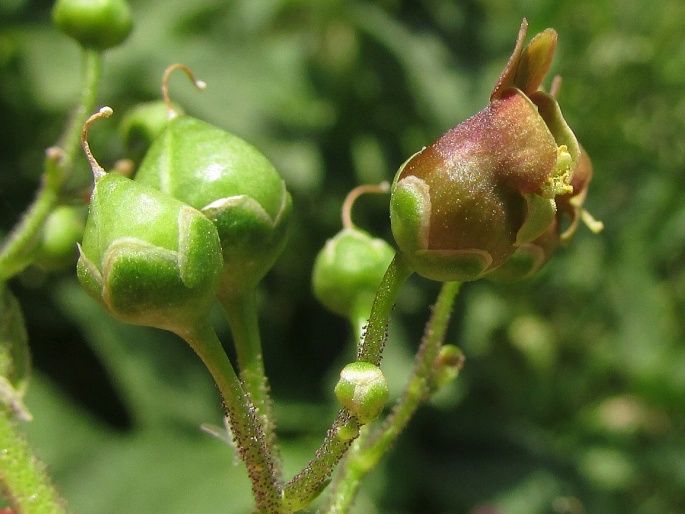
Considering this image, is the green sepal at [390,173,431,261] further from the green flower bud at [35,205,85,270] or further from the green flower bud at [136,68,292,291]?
the green flower bud at [35,205,85,270]

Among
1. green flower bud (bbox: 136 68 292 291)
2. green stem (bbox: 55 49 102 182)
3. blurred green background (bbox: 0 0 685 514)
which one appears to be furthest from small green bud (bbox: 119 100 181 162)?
blurred green background (bbox: 0 0 685 514)

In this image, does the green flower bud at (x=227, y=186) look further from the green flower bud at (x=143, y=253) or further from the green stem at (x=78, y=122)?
the green stem at (x=78, y=122)

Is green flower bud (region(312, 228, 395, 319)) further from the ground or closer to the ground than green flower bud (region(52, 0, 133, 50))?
closer to the ground

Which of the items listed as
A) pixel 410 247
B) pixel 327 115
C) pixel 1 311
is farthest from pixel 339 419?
pixel 327 115

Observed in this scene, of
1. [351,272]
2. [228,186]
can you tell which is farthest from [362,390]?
[351,272]

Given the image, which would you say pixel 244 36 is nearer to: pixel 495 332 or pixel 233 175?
pixel 495 332
